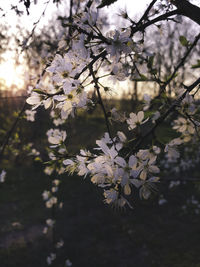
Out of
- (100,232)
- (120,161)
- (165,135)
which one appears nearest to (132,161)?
(120,161)

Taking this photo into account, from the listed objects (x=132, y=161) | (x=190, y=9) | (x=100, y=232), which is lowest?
(x=100, y=232)

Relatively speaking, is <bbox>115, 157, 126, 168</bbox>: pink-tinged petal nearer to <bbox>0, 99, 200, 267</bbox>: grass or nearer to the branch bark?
the branch bark

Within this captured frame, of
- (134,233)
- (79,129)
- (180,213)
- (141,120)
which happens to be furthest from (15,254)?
(79,129)

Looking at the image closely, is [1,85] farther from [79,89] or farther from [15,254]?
[79,89]

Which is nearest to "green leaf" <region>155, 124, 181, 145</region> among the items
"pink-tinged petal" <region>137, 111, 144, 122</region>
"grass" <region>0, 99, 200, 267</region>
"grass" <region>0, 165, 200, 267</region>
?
"pink-tinged petal" <region>137, 111, 144, 122</region>

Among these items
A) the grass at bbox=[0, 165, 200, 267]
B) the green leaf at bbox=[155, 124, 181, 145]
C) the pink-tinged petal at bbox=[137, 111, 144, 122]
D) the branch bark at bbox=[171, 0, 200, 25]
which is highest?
the branch bark at bbox=[171, 0, 200, 25]

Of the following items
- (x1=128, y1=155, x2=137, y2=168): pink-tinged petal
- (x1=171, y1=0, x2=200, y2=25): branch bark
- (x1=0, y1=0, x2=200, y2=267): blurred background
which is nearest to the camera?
(x1=128, y1=155, x2=137, y2=168): pink-tinged petal

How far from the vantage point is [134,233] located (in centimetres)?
375

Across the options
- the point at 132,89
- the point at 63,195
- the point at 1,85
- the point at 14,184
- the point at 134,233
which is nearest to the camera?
the point at 134,233

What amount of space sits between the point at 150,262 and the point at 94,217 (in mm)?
1280

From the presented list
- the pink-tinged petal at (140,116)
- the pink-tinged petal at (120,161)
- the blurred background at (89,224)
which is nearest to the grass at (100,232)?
the blurred background at (89,224)

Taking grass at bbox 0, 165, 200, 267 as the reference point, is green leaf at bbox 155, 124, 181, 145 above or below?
above

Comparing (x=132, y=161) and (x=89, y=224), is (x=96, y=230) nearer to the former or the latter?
(x=89, y=224)

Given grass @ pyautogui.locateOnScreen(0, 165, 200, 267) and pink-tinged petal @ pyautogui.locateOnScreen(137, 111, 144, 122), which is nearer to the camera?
pink-tinged petal @ pyautogui.locateOnScreen(137, 111, 144, 122)
